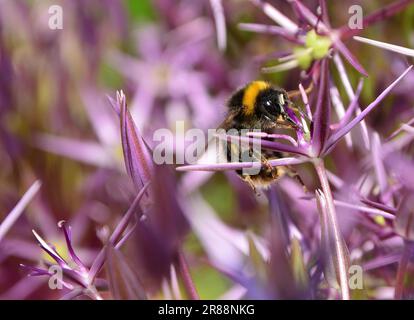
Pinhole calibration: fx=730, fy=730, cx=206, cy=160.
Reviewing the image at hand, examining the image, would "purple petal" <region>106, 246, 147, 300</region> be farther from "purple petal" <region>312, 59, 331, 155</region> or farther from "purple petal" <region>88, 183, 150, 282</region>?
"purple petal" <region>312, 59, 331, 155</region>

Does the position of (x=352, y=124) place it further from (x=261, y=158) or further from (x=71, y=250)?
(x=71, y=250)

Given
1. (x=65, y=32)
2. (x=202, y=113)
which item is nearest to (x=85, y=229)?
(x=202, y=113)

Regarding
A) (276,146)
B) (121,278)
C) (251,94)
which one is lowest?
(121,278)

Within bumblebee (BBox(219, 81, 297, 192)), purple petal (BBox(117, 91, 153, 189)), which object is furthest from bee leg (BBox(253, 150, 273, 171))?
purple petal (BBox(117, 91, 153, 189))

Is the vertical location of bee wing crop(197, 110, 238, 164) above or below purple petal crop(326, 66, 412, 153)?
above

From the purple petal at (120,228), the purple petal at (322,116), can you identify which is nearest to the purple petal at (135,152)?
the purple petal at (120,228)

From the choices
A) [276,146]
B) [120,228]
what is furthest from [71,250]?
[276,146]

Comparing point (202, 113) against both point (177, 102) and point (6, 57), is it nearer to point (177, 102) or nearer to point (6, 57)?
point (177, 102)
